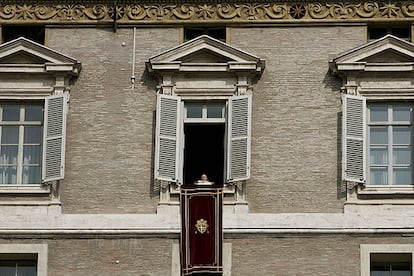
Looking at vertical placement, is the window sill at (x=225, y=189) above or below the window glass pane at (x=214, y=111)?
below

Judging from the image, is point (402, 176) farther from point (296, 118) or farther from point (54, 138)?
point (54, 138)

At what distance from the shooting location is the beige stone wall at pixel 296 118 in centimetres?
4241

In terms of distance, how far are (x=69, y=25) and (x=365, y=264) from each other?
9.63 m

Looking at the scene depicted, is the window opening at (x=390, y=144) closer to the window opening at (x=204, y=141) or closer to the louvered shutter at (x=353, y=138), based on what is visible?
the louvered shutter at (x=353, y=138)

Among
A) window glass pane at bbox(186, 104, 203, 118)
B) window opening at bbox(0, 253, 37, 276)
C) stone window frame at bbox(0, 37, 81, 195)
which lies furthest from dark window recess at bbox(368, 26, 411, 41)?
window opening at bbox(0, 253, 37, 276)

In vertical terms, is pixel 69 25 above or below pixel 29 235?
above

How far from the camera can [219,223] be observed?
138ft

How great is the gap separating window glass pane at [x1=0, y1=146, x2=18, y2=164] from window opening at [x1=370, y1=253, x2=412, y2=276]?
919 centimetres

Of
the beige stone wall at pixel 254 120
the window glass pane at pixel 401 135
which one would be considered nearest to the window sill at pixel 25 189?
the beige stone wall at pixel 254 120

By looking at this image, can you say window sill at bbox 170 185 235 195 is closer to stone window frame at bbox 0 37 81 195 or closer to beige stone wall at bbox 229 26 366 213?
beige stone wall at bbox 229 26 366 213

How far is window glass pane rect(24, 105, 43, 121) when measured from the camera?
43.5 meters

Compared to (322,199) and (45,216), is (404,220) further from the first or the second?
(45,216)

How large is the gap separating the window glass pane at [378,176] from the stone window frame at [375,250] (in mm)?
1797

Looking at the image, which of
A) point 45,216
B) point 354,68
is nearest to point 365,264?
point 354,68
